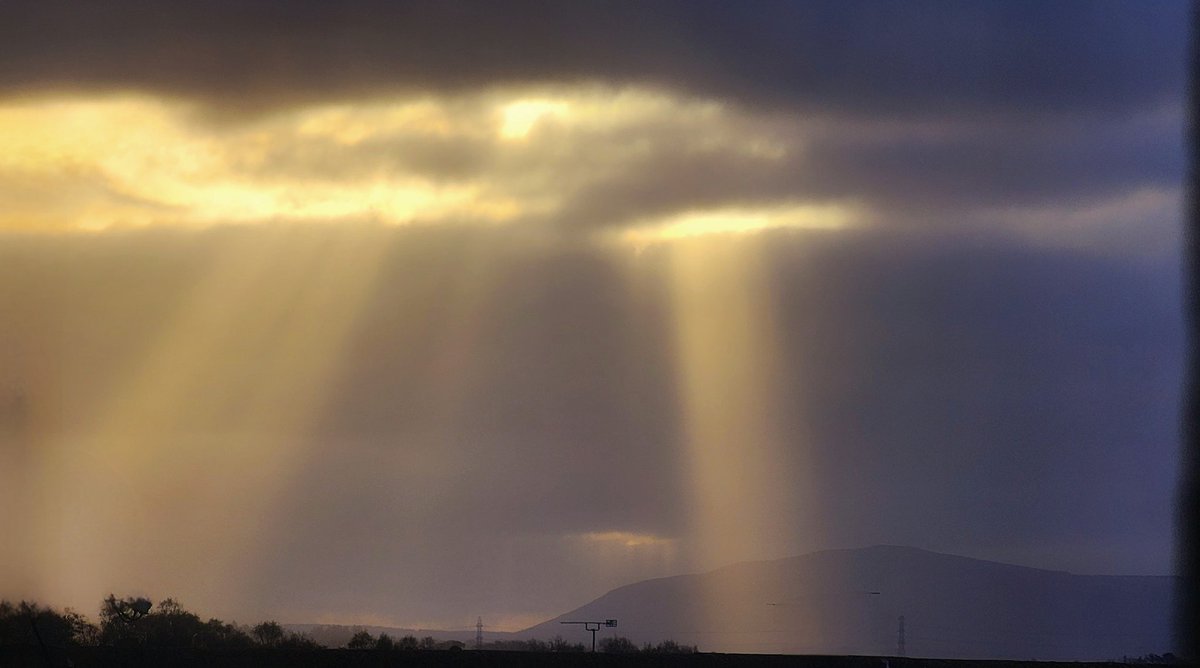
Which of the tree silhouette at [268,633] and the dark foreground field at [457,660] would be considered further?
the tree silhouette at [268,633]

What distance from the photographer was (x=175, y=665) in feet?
213

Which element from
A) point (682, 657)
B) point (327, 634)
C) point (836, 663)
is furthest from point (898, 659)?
point (327, 634)

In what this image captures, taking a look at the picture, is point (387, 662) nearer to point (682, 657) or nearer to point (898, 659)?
point (682, 657)

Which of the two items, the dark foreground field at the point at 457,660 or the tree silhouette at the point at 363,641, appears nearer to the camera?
the dark foreground field at the point at 457,660

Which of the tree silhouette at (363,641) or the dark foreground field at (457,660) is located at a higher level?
the tree silhouette at (363,641)

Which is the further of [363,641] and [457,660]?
[363,641]

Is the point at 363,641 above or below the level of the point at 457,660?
above

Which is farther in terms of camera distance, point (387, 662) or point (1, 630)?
point (387, 662)

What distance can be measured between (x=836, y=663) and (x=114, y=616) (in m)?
48.5

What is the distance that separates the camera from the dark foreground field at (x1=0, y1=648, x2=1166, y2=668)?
6525 centimetres

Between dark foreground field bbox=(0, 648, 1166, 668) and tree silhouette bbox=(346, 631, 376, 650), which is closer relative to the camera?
dark foreground field bbox=(0, 648, 1166, 668)

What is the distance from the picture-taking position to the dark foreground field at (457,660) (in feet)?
214

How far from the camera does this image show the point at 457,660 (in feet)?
217

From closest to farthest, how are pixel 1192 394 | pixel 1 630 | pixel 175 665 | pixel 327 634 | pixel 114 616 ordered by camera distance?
pixel 1192 394, pixel 1 630, pixel 175 665, pixel 114 616, pixel 327 634
